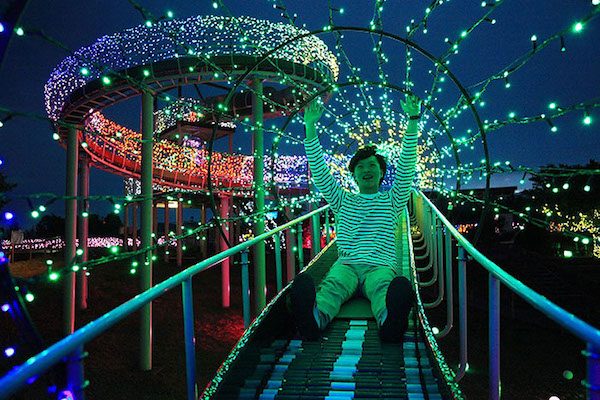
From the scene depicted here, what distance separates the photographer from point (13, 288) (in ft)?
10.6

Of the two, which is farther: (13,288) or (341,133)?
(341,133)

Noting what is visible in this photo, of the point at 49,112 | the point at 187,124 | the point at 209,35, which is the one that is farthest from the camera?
the point at 187,124

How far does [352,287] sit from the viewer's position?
13.8ft

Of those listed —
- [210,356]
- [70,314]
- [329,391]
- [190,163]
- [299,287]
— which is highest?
[190,163]

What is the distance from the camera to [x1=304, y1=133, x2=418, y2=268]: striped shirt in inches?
175

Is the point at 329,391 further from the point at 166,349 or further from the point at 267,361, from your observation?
the point at 166,349

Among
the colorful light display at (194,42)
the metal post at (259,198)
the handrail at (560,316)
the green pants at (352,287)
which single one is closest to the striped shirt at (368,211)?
the green pants at (352,287)

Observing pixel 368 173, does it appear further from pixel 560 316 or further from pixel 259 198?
pixel 259 198

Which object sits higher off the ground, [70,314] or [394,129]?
[394,129]

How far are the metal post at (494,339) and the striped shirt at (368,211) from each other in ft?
6.48

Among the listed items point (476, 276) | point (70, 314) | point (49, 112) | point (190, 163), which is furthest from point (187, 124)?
point (476, 276)

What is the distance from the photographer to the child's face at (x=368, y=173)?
15.4 feet

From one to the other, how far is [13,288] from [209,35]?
6.74 m

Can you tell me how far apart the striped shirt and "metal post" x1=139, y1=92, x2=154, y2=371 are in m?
5.49
